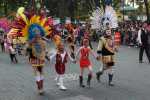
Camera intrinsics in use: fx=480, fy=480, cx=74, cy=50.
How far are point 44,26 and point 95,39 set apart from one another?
28.1 m

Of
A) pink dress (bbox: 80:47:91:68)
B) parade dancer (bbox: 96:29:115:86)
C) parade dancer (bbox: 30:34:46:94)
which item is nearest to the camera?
parade dancer (bbox: 30:34:46:94)

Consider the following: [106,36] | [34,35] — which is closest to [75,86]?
[106,36]

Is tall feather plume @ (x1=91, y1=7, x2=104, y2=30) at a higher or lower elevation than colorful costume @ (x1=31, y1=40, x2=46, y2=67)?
higher

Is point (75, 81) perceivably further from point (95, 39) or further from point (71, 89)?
point (95, 39)

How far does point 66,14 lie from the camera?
191 ft

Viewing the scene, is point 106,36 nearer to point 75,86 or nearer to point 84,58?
point 84,58

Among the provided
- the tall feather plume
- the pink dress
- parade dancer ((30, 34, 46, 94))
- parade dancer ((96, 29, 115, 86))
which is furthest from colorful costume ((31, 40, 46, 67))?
the tall feather plume

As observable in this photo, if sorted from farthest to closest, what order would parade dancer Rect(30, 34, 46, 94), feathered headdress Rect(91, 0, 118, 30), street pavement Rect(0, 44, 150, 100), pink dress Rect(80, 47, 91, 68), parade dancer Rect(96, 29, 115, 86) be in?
1. feathered headdress Rect(91, 0, 118, 30)
2. parade dancer Rect(96, 29, 115, 86)
3. pink dress Rect(80, 47, 91, 68)
4. parade dancer Rect(30, 34, 46, 94)
5. street pavement Rect(0, 44, 150, 100)

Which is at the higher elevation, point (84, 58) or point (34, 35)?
point (34, 35)

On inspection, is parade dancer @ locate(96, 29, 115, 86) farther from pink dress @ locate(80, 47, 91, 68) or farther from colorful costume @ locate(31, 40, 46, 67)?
colorful costume @ locate(31, 40, 46, 67)

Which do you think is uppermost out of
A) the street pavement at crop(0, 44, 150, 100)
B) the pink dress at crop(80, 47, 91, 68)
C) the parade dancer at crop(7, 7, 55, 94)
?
the parade dancer at crop(7, 7, 55, 94)

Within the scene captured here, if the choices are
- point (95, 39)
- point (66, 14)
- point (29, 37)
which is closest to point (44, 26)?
point (29, 37)

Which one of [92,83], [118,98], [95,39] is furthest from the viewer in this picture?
[95,39]

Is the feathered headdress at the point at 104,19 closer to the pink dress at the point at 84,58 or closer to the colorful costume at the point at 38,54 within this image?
the pink dress at the point at 84,58
